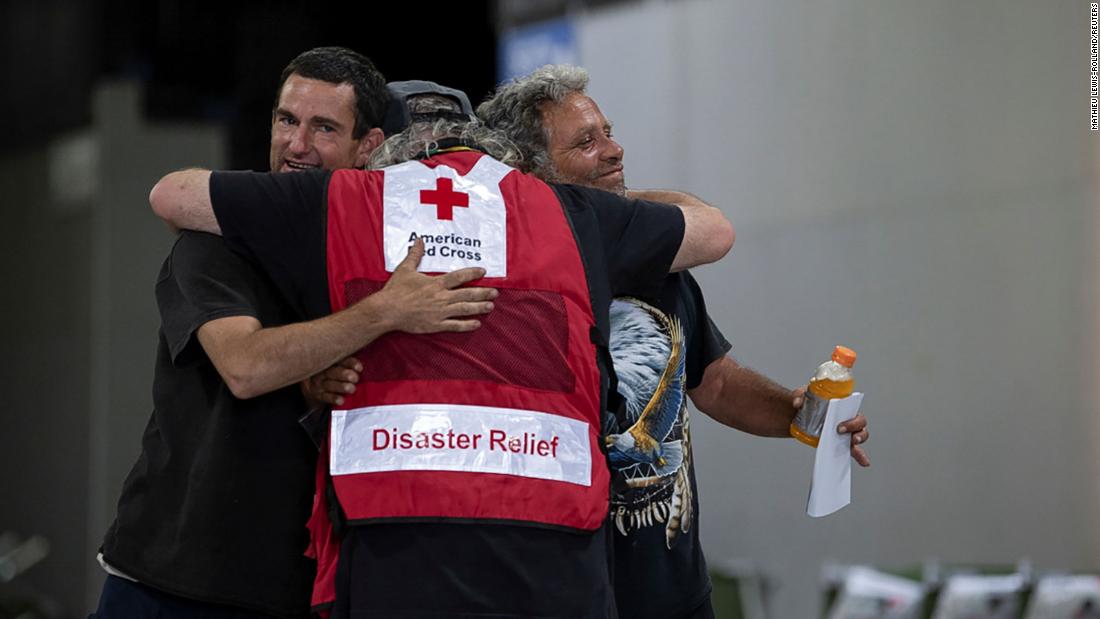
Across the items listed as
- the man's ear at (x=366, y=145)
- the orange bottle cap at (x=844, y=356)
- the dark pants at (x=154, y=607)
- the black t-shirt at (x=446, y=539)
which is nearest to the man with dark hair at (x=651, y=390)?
the orange bottle cap at (x=844, y=356)

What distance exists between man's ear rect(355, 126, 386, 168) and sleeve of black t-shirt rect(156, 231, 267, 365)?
0.62 m

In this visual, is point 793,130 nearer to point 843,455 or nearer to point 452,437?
point 843,455

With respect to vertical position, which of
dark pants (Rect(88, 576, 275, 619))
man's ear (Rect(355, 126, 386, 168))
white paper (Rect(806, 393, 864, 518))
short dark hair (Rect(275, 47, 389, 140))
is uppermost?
short dark hair (Rect(275, 47, 389, 140))

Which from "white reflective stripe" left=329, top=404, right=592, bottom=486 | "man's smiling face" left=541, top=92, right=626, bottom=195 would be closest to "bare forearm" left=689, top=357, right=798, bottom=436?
"man's smiling face" left=541, top=92, right=626, bottom=195

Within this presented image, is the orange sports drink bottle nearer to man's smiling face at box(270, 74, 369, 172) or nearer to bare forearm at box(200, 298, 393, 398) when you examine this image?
bare forearm at box(200, 298, 393, 398)

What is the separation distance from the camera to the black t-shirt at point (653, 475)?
2.46m

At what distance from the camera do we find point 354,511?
6.11 feet

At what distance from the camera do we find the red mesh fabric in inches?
75.2

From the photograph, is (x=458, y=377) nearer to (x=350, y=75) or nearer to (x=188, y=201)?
(x=188, y=201)

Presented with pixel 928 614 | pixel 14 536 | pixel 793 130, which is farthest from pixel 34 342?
pixel 928 614

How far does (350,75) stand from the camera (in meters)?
2.66

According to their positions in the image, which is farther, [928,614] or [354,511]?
[928,614]

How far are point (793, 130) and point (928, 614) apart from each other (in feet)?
7.44

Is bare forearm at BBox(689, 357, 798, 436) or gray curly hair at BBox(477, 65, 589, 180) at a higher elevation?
gray curly hair at BBox(477, 65, 589, 180)
